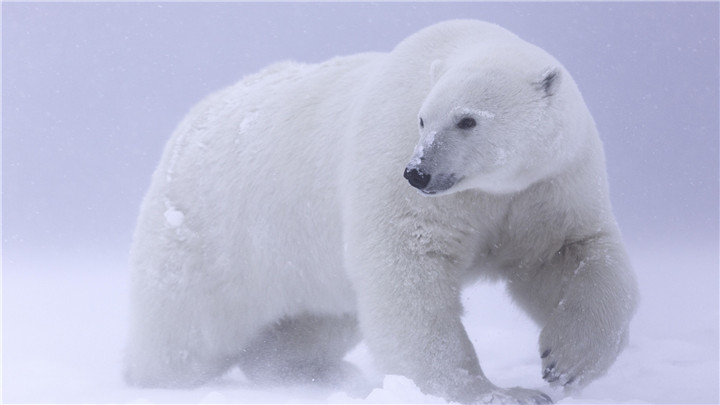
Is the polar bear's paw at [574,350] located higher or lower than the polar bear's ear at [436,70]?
lower

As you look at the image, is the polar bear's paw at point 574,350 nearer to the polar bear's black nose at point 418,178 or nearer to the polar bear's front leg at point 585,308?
the polar bear's front leg at point 585,308

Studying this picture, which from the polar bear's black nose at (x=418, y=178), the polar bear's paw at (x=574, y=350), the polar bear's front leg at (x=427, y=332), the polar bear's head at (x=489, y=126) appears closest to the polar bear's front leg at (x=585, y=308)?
the polar bear's paw at (x=574, y=350)

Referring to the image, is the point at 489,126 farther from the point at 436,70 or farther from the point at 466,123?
the point at 436,70

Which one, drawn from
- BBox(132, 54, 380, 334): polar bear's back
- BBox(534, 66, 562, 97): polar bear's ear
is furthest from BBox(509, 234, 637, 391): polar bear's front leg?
BBox(132, 54, 380, 334): polar bear's back

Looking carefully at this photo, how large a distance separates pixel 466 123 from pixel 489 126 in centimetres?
9

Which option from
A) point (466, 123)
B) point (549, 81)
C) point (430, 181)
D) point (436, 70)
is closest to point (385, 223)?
point (430, 181)

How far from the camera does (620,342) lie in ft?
11.8

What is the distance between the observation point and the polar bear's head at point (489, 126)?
126 inches

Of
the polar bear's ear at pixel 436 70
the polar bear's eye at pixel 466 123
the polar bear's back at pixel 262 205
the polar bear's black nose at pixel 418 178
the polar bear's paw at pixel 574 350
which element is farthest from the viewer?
the polar bear's back at pixel 262 205

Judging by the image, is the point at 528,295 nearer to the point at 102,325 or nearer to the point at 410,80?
the point at 410,80

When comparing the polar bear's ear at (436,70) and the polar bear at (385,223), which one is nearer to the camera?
the polar bear at (385,223)

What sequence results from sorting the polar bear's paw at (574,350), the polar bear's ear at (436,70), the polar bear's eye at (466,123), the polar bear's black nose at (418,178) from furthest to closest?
1. the polar bear's ear at (436,70)
2. the polar bear's paw at (574,350)
3. the polar bear's eye at (466,123)
4. the polar bear's black nose at (418,178)

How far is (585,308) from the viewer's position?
347 centimetres

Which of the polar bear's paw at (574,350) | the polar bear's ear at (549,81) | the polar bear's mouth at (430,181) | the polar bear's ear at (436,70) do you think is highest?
the polar bear's ear at (436,70)
